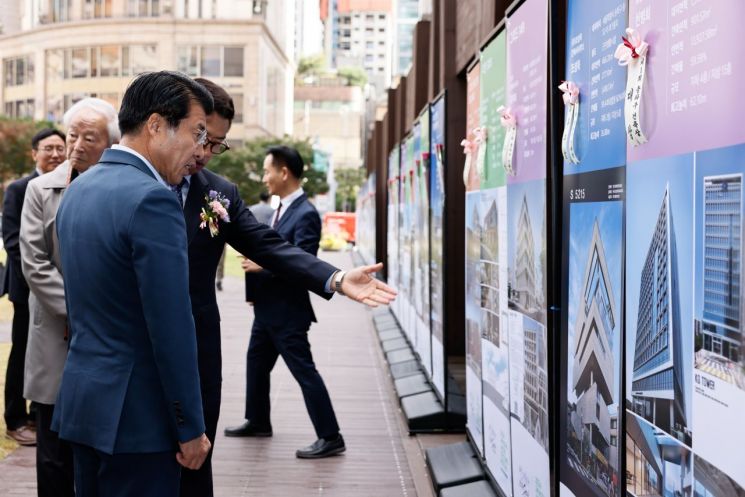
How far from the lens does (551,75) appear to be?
3.50m

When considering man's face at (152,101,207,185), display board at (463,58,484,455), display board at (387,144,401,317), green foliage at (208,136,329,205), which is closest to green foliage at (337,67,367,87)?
green foliage at (208,136,329,205)

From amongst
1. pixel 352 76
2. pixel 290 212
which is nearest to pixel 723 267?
pixel 290 212

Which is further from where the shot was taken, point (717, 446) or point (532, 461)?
point (532, 461)

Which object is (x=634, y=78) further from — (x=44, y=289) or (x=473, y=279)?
(x=473, y=279)

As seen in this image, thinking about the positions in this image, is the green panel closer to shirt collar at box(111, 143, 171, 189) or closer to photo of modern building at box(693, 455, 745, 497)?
shirt collar at box(111, 143, 171, 189)

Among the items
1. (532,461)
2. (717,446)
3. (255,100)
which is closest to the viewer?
(717,446)

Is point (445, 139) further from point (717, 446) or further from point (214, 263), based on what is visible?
point (717, 446)

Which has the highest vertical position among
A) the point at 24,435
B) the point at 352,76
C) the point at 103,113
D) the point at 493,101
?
the point at 352,76

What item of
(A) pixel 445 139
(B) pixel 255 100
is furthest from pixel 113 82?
(A) pixel 445 139

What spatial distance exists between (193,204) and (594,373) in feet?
5.25

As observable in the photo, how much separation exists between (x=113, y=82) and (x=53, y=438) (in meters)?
83.7

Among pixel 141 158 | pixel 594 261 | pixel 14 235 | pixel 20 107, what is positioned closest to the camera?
pixel 141 158

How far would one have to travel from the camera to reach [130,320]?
2645mm

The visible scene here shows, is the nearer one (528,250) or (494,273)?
(528,250)
